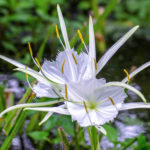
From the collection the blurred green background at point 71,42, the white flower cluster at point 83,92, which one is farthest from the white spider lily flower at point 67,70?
the blurred green background at point 71,42

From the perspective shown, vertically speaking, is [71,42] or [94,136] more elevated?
[71,42]

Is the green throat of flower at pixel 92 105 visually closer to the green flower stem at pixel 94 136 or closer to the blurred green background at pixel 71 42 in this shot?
the green flower stem at pixel 94 136

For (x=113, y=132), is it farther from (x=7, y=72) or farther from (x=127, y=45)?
(x=127, y=45)

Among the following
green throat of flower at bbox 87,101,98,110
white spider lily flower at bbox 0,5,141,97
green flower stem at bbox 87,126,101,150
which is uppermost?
white spider lily flower at bbox 0,5,141,97

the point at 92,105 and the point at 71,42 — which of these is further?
the point at 71,42

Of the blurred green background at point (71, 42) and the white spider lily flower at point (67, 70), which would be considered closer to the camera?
the white spider lily flower at point (67, 70)

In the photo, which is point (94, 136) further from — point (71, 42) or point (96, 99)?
point (71, 42)

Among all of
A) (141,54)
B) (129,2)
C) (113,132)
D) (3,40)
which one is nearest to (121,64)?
(141,54)

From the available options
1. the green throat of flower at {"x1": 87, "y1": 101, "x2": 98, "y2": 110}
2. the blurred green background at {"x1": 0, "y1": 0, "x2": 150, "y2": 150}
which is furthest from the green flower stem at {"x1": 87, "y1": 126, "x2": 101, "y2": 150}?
the blurred green background at {"x1": 0, "y1": 0, "x2": 150, "y2": 150}

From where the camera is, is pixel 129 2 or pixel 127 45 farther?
pixel 129 2

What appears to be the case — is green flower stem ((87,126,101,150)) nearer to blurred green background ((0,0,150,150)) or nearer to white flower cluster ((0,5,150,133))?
white flower cluster ((0,5,150,133))

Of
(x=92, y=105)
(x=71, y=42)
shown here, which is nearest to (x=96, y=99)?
(x=92, y=105)
